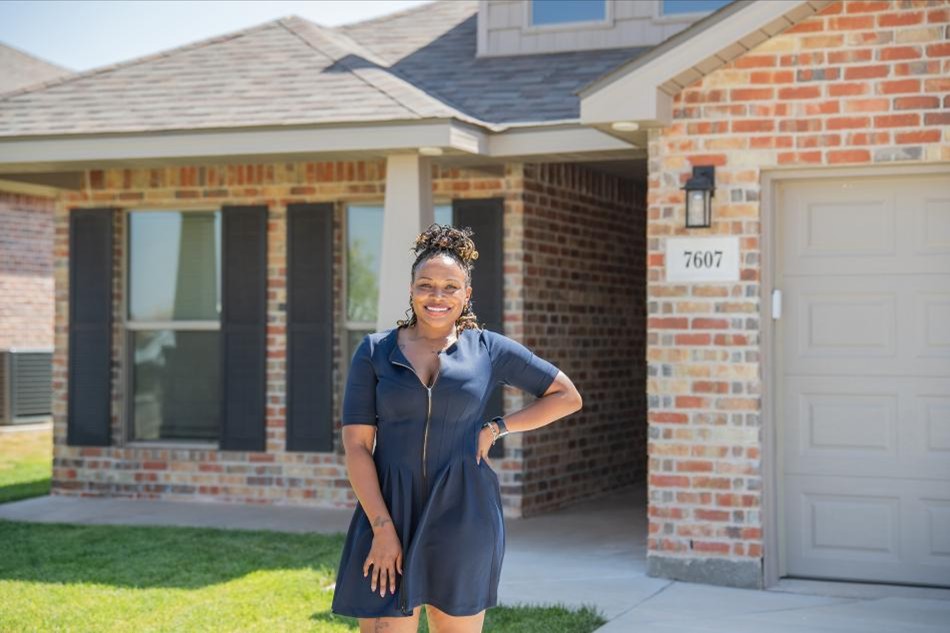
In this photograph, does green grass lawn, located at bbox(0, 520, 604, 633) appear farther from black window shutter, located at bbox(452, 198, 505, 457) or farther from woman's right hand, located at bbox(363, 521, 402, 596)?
woman's right hand, located at bbox(363, 521, 402, 596)

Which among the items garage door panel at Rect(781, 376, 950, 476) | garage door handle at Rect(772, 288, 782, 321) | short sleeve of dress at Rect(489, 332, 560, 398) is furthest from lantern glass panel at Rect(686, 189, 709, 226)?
short sleeve of dress at Rect(489, 332, 560, 398)

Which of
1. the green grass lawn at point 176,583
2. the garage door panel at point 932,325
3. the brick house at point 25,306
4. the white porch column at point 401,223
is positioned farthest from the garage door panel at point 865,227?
the brick house at point 25,306

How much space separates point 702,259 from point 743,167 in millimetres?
587

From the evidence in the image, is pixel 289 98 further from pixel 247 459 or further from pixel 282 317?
pixel 247 459

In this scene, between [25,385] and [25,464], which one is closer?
[25,464]

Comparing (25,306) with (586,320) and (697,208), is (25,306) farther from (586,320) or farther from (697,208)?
(697,208)

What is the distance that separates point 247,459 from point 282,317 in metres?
1.21

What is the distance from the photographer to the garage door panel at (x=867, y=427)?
7.55 metres

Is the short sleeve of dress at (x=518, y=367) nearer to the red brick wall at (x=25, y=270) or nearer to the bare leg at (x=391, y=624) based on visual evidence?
the bare leg at (x=391, y=624)

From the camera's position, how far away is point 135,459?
1117 centimetres

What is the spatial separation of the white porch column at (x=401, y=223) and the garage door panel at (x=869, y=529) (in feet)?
9.02

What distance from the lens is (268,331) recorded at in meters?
A: 10.8

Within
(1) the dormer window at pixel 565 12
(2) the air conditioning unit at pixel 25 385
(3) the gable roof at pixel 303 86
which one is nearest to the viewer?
(3) the gable roof at pixel 303 86

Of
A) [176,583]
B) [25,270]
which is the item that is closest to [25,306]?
[25,270]
